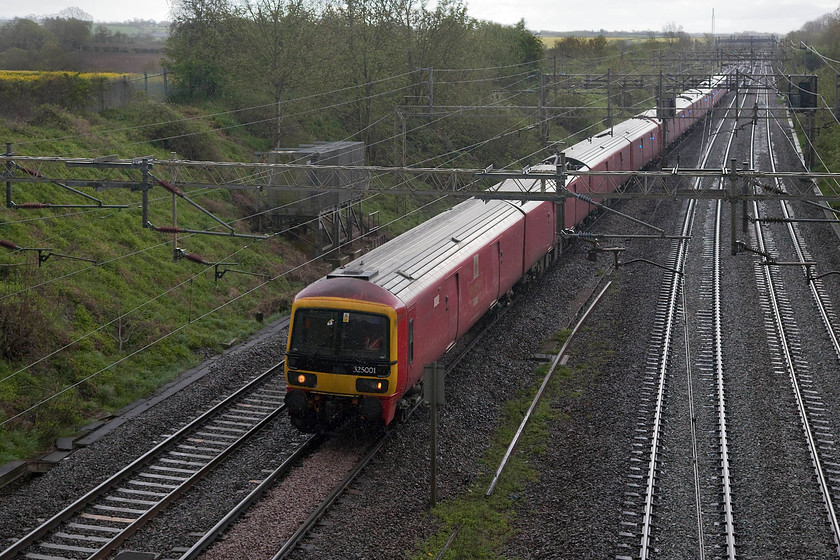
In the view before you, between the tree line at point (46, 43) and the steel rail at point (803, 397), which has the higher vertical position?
the tree line at point (46, 43)

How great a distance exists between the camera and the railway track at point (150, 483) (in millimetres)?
10766

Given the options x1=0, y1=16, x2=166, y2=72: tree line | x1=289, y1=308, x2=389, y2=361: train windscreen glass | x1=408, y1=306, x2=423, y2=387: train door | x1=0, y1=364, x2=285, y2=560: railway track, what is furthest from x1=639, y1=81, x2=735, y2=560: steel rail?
x1=0, y1=16, x2=166, y2=72: tree line

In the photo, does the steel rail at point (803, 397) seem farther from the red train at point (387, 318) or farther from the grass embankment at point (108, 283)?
the grass embankment at point (108, 283)

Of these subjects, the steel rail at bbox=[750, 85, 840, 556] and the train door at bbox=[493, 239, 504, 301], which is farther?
the train door at bbox=[493, 239, 504, 301]

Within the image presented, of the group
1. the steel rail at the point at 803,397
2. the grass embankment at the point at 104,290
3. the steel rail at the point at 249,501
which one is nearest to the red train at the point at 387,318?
the steel rail at the point at 249,501

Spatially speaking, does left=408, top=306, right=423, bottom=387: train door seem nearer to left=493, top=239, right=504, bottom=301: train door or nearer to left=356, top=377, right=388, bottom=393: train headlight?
left=356, top=377, right=388, bottom=393: train headlight

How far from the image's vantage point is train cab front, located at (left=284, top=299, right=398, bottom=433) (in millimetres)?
13305

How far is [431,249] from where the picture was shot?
16.7 metres

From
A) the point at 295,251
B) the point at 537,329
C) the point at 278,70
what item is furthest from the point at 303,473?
the point at 278,70

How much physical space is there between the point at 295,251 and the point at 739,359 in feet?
49.0

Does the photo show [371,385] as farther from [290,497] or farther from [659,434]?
[659,434]

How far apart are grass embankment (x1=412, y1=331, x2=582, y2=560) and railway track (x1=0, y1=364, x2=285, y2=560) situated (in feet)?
11.7

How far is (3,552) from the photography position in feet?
33.9

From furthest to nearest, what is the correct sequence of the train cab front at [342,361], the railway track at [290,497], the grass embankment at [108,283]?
1. the grass embankment at [108,283]
2. the train cab front at [342,361]
3. the railway track at [290,497]
